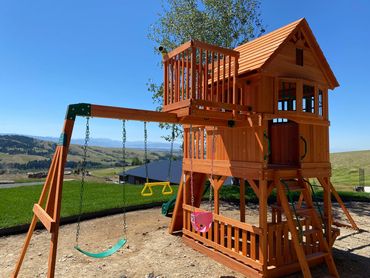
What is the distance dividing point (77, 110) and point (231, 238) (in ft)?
16.4

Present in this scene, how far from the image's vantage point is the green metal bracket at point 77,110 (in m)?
5.54

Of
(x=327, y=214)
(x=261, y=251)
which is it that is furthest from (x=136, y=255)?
(x=327, y=214)

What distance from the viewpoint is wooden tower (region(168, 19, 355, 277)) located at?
22.3ft

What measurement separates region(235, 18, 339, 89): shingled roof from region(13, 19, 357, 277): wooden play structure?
3cm

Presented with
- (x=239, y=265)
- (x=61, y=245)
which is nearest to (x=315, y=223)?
(x=239, y=265)

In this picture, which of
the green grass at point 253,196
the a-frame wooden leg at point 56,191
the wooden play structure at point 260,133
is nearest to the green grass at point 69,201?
the green grass at point 253,196

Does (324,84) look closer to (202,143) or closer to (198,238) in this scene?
(202,143)

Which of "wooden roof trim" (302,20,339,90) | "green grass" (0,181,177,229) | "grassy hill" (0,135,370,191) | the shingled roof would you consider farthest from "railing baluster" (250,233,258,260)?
"grassy hill" (0,135,370,191)

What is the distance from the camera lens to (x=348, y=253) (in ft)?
28.6

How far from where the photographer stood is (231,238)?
7762mm

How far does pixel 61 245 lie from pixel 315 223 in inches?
291

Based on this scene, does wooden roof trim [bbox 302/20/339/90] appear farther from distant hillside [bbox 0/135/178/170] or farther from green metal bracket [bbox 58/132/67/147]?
distant hillside [bbox 0/135/178/170]

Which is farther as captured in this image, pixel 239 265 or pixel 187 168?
pixel 187 168

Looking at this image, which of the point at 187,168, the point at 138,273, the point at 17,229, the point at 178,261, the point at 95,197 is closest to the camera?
the point at 138,273
